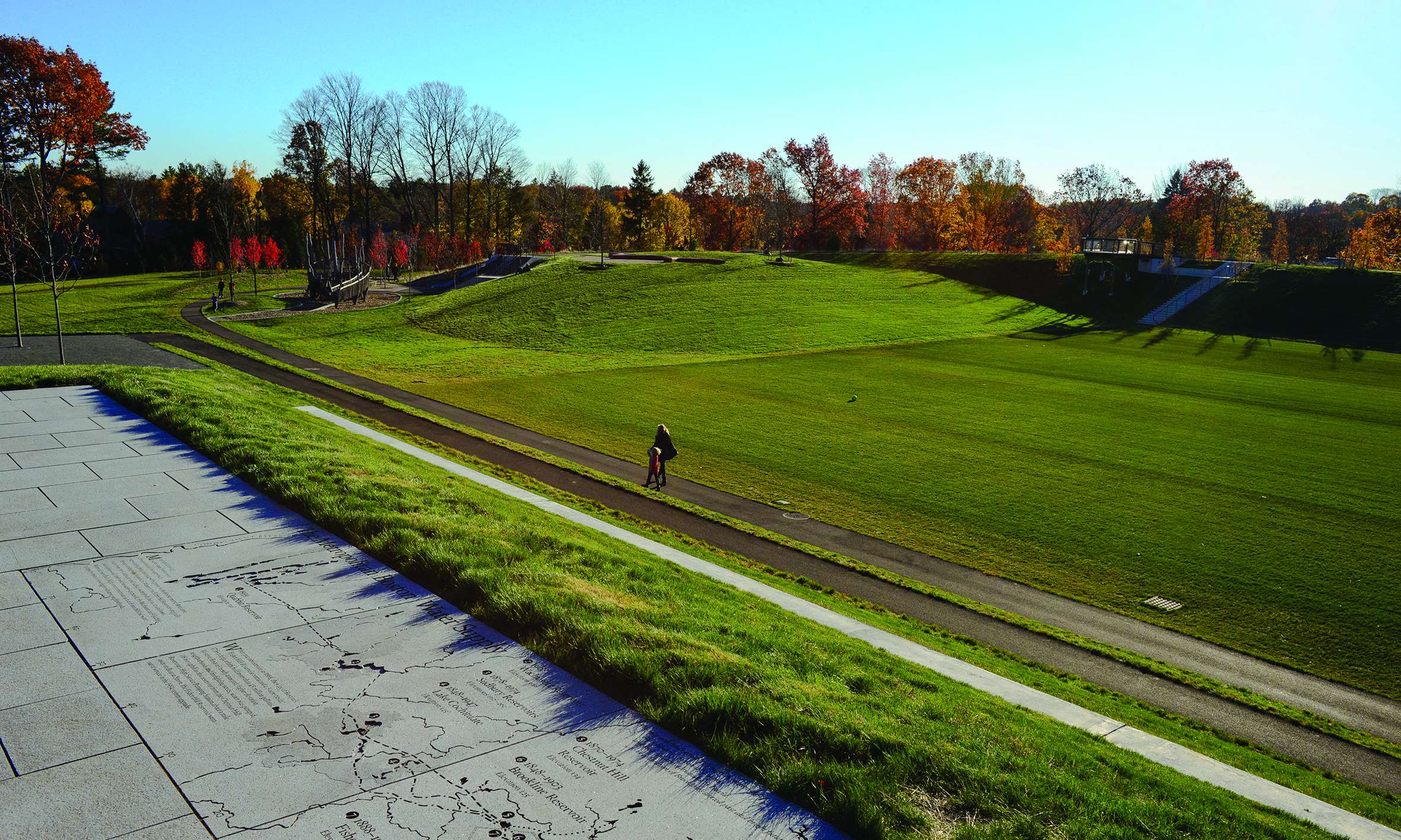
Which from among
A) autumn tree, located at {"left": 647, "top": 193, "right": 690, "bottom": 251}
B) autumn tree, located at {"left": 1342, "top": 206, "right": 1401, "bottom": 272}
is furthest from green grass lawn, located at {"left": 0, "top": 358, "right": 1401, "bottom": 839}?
autumn tree, located at {"left": 647, "top": 193, "right": 690, "bottom": 251}

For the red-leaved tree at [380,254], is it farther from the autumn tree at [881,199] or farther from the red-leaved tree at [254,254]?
the autumn tree at [881,199]

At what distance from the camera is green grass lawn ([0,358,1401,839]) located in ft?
19.5

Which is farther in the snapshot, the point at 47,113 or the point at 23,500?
the point at 47,113

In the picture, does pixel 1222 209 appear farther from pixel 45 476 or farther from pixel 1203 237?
pixel 45 476

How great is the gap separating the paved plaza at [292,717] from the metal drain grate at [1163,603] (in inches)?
506

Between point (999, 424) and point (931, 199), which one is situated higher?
point (931, 199)

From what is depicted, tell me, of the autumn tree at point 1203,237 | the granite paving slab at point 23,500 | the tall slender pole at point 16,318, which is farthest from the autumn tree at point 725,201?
the granite paving slab at point 23,500

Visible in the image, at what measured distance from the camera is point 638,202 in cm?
9650

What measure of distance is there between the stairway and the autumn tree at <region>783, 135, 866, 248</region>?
140ft

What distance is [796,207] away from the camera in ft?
385

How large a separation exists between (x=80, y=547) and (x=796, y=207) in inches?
4532

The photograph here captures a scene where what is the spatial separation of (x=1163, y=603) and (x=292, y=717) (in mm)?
15752

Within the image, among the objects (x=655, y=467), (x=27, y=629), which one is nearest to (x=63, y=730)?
(x=27, y=629)

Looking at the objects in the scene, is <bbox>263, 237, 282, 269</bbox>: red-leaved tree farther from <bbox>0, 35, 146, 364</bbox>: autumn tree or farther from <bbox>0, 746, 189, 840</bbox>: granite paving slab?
<bbox>0, 746, 189, 840</bbox>: granite paving slab
